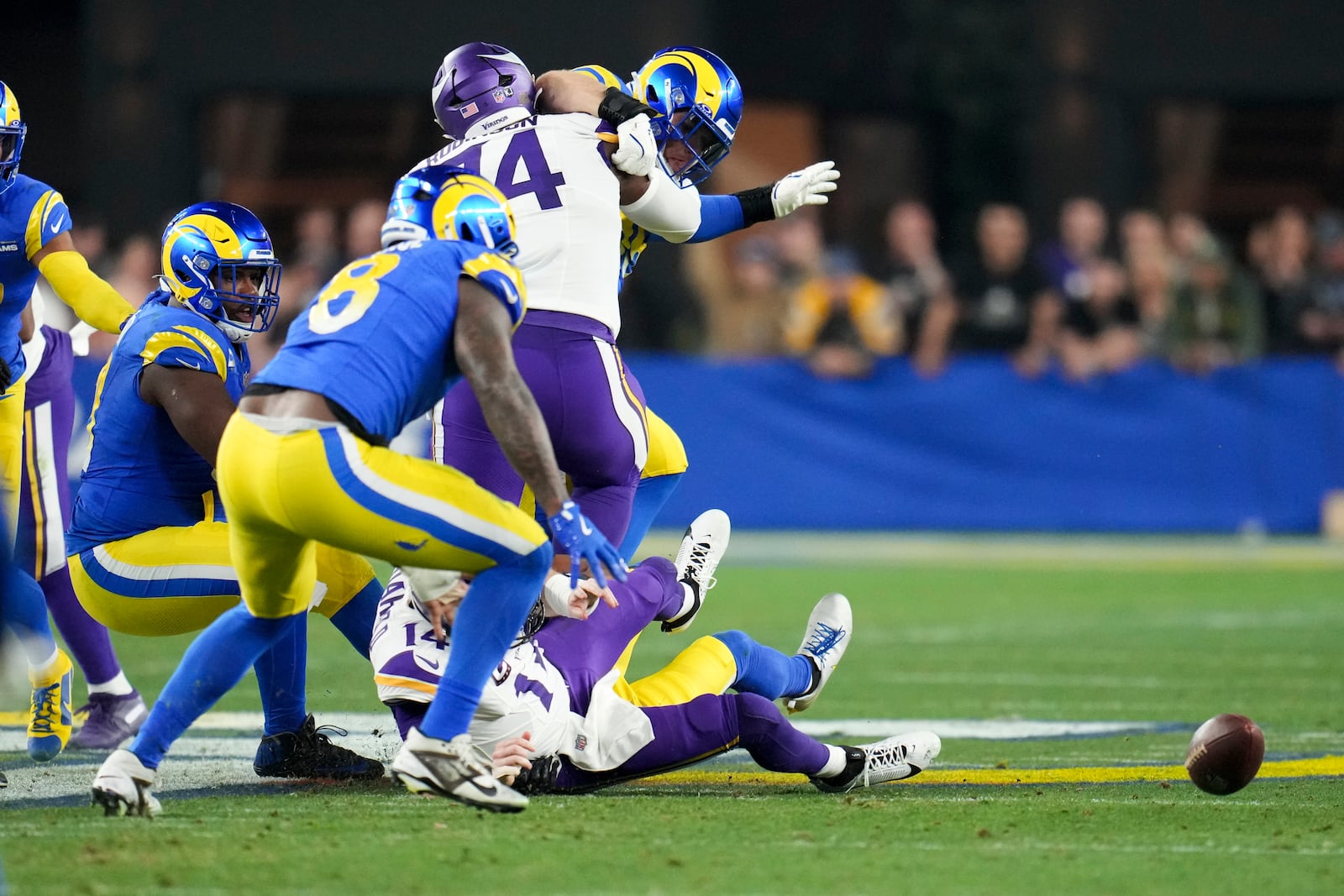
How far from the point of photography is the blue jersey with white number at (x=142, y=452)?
5.84 meters

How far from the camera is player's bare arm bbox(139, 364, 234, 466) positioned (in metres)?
5.66

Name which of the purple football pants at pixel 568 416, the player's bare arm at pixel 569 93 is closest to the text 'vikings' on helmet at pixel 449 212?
the purple football pants at pixel 568 416

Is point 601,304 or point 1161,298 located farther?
point 1161,298

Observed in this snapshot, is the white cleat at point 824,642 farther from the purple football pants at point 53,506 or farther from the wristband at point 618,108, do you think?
the purple football pants at point 53,506

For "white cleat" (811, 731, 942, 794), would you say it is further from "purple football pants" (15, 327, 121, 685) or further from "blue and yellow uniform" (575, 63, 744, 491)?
"purple football pants" (15, 327, 121, 685)

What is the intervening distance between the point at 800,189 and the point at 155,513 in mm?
2314

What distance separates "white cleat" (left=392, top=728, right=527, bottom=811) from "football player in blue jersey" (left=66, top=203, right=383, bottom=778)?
105 centimetres

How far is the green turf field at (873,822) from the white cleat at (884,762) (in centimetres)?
5

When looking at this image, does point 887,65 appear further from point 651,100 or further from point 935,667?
point 651,100

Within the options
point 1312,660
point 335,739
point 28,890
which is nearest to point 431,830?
point 28,890

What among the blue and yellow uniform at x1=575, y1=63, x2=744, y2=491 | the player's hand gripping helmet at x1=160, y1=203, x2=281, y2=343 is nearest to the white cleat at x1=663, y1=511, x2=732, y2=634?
the blue and yellow uniform at x1=575, y1=63, x2=744, y2=491

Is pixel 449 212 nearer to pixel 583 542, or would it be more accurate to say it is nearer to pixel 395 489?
pixel 395 489

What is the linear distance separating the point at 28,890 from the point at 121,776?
2.75 feet

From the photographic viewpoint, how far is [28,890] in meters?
3.94
